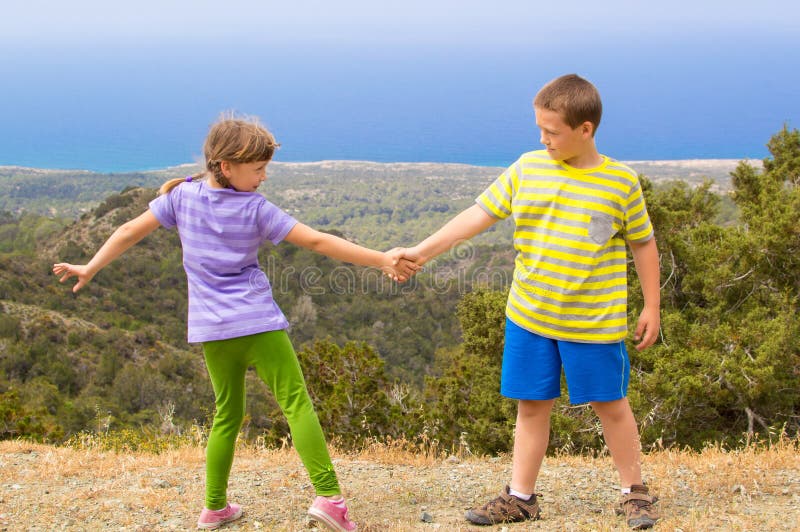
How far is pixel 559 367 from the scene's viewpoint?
3.00 meters

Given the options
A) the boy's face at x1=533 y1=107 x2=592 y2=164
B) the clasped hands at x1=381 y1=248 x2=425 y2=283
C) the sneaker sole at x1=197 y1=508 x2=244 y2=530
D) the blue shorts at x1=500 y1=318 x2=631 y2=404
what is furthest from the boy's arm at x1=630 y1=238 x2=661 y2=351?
the sneaker sole at x1=197 y1=508 x2=244 y2=530

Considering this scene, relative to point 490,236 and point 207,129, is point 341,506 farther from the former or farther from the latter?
point 490,236

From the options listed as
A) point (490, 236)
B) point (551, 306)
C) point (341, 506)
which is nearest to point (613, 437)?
point (551, 306)

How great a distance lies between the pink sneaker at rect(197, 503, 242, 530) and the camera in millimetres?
3242

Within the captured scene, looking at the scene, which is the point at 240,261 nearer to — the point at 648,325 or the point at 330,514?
the point at 330,514

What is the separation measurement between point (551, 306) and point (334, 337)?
129ft

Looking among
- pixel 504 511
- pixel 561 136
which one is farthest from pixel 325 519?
pixel 561 136

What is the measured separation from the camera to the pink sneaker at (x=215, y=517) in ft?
10.6

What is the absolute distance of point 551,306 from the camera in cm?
284

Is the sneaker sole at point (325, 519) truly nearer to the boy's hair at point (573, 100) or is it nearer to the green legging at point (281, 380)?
the green legging at point (281, 380)

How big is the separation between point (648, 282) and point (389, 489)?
169 cm

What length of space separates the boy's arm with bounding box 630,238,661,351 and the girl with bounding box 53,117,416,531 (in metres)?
1.07

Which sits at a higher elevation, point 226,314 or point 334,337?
point 226,314

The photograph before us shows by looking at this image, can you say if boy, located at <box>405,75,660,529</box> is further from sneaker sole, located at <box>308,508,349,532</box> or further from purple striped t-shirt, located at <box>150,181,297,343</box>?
sneaker sole, located at <box>308,508,349,532</box>
